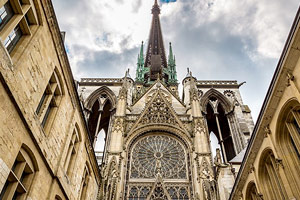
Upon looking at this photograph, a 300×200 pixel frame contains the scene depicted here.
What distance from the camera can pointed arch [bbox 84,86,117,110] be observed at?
25453 mm

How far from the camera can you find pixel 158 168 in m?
17.8

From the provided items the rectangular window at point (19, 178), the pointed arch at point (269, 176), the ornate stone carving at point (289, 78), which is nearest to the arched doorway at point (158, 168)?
the pointed arch at point (269, 176)

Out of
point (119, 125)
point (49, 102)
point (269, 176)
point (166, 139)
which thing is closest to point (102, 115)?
point (119, 125)

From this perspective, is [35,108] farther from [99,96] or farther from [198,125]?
[99,96]

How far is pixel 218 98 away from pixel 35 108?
2257cm

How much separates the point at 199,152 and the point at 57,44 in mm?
13148

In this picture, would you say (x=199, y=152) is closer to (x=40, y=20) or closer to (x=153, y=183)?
(x=153, y=183)

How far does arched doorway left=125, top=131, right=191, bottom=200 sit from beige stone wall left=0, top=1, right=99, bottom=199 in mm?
8194

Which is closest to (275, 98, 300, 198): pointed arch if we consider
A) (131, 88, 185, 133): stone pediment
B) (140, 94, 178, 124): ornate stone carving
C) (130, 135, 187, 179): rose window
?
(130, 135, 187, 179): rose window

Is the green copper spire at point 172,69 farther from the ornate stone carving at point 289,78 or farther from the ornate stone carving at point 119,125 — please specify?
the ornate stone carving at point 289,78

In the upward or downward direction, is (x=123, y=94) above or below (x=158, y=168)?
above

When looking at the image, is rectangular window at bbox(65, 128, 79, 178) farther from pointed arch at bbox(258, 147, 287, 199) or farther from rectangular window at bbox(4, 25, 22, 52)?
pointed arch at bbox(258, 147, 287, 199)

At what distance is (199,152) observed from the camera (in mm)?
17766

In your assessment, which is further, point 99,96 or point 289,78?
point 99,96
